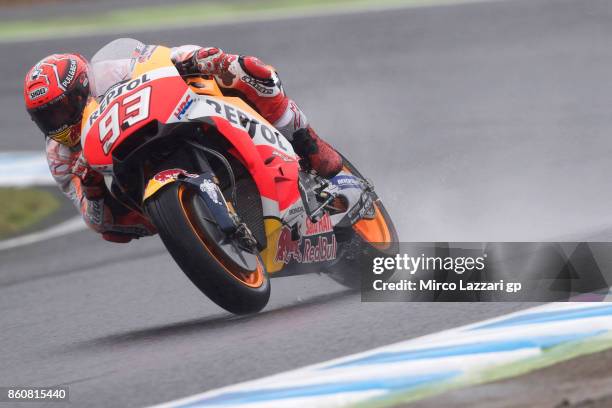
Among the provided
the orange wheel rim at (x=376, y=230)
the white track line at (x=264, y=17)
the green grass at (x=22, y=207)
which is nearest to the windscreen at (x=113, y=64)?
the orange wheel rim at (x=376, y=230)

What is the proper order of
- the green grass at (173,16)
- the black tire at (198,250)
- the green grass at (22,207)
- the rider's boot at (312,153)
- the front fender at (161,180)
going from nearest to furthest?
the black tire at (198,250) → the front fender at (161,180) → the rider's boot at (312,153) → the green grass at (22,207) → the green grass at (173,16)

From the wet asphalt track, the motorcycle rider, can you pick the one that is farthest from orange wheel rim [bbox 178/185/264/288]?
the motorcycle rider

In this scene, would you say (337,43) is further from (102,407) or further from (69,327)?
(102,407)

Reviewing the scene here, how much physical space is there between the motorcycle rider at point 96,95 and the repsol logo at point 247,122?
0.20m

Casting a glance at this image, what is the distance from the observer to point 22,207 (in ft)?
31.7

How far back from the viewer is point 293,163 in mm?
5430

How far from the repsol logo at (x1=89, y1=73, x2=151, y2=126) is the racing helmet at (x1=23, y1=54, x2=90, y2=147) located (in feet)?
0.71

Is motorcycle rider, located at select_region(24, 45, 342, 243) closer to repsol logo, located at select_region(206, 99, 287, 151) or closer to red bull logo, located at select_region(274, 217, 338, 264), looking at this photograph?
repsol logo, located at select_region(206, 99, 287, 151)

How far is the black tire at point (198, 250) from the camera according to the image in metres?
4.57

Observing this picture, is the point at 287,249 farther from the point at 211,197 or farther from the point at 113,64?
the point at 113,64

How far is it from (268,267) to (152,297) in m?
1.33

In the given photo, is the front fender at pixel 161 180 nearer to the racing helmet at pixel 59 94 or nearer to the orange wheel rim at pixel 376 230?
the racing helmet at pixel 59 94

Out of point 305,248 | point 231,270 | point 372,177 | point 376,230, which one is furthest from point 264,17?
point 231,270

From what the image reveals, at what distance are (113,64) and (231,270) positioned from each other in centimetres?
128
